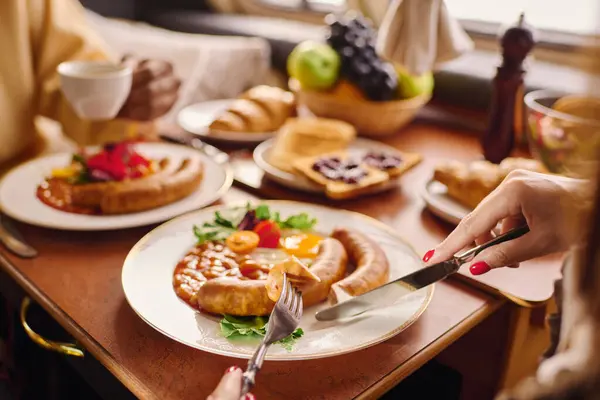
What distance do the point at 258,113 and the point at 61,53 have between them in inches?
22.8

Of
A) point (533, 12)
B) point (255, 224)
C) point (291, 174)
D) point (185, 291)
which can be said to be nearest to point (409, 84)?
point (291, 174)

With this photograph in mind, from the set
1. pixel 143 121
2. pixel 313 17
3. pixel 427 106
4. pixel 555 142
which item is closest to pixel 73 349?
pixel 143 121

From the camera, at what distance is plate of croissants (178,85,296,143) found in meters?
1.62

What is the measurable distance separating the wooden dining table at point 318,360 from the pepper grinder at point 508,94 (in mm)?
299

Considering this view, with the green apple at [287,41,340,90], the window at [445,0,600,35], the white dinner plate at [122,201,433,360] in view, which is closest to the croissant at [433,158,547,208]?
the white dinner plate at [122,201,433,360]

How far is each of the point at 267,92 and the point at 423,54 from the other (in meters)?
0.54

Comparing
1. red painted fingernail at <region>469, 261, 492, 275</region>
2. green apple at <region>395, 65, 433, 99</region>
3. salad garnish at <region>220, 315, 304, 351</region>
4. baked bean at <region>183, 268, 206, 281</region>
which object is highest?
green apple at <region>395, 65, 433, 99</region>

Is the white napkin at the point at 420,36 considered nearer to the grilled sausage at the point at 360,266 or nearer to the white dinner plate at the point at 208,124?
the white dinner plate at the point at 208,124

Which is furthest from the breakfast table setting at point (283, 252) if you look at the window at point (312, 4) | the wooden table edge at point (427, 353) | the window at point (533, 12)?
the window at point (312, 4)

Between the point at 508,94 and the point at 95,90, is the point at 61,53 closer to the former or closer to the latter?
the point at 95,90

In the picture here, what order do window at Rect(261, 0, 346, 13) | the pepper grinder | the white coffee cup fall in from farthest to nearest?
window at Rect(261, 0, 346, 13)
the pepper grinder
the white coffee cup

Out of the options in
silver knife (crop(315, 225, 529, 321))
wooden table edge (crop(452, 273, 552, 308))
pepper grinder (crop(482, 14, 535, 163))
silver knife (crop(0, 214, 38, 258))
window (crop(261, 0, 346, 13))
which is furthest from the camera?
window (crop(261, 0, 346, 13))

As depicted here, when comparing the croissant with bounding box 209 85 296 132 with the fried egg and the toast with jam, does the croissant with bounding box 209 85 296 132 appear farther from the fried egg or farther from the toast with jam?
the fried egg

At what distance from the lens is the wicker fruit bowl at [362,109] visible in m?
1.62
